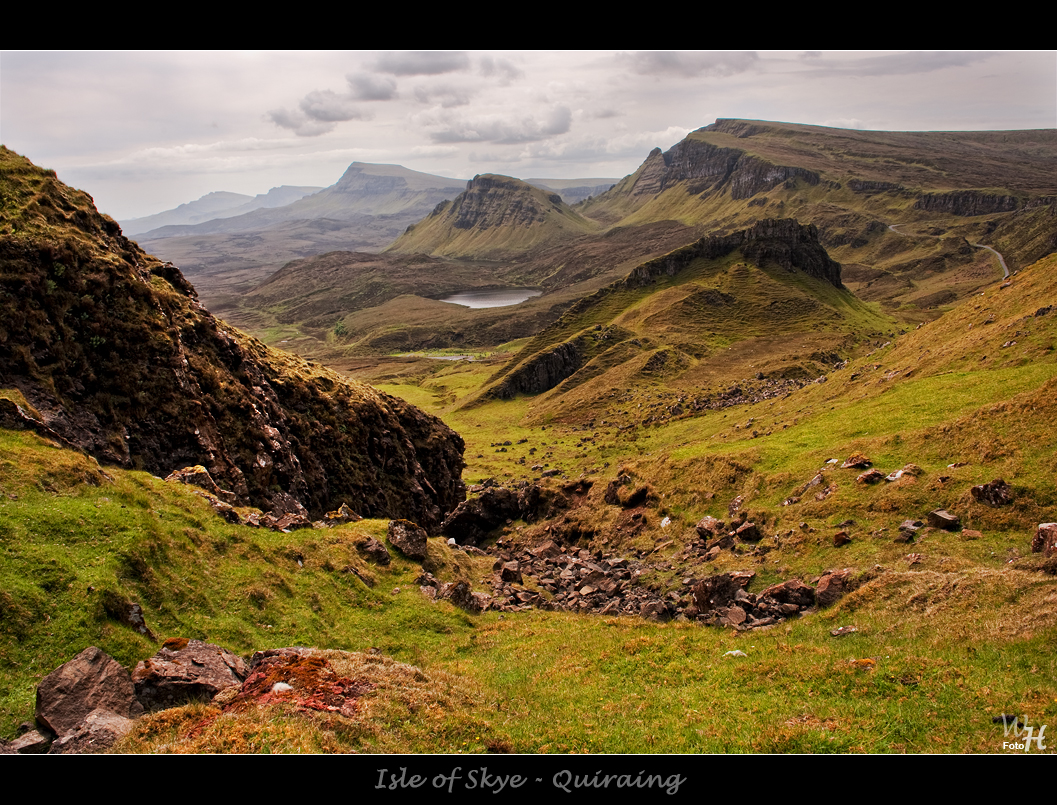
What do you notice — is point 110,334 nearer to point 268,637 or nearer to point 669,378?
point 268,637

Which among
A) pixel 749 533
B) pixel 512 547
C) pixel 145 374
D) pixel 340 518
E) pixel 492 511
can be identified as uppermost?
pixel 145 374

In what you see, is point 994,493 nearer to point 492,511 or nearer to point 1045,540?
point 1045,540

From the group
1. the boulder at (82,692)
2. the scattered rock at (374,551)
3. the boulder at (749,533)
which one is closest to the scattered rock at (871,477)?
the boulder at (749,533)

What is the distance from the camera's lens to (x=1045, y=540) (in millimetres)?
19797

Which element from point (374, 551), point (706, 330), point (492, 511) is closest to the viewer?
point (374, 551)

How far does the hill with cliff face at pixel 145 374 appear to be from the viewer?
1046 inches

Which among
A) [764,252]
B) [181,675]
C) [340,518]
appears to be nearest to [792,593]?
[181,675]

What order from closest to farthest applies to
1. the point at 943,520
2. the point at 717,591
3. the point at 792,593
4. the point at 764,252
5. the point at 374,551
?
1. the point at 792,593
2. the point at 943,520
3. the point at 717,591
4. the point at 374,551
5. the point at 764,252

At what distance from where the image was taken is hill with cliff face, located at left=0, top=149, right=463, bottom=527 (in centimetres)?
2656

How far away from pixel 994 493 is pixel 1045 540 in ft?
15.1

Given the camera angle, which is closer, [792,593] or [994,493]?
[994,493]

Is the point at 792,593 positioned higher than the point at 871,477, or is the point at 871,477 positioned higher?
the point at 871,477

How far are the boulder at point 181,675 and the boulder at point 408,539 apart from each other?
15.1 m
